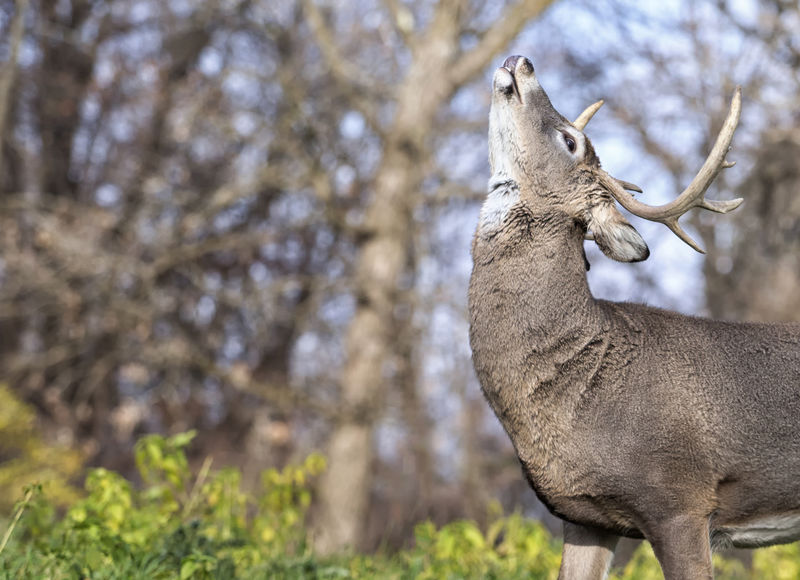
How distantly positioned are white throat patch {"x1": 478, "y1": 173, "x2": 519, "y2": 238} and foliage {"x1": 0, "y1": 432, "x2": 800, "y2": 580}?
1.76m

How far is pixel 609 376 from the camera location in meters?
4.09

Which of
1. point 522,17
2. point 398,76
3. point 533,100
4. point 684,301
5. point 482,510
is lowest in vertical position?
point 482,510

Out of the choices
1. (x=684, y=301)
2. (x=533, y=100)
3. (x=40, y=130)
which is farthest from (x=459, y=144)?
(x=533, y=100)

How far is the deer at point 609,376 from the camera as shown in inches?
152

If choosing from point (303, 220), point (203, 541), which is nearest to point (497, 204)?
point (203, 541)

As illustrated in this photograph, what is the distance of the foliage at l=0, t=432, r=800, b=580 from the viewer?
411cm

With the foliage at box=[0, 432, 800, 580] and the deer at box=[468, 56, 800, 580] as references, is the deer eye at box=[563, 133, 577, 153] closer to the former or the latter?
the deer at box=[468, 56, 800, 580]

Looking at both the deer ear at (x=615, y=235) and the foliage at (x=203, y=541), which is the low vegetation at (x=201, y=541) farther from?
the deer ear at (x=615, y=235)

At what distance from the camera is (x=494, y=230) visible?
4.43m

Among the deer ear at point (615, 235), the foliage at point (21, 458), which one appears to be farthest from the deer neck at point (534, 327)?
the foliage at point (21, 458)

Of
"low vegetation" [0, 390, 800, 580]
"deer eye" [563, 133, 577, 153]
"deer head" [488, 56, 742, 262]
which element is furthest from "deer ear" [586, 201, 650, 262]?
"low vegetation" [0, 390, 800, 580]

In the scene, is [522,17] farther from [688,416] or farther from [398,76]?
[688,416]

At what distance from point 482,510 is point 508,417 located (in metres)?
11.0

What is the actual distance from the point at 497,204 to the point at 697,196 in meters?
0.89
